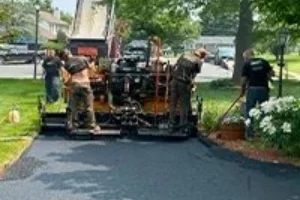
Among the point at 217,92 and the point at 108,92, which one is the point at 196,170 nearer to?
the point at 108,92

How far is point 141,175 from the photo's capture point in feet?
31.4

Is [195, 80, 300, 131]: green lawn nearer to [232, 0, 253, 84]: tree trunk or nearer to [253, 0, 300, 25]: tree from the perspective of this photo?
[232, 0, 253, 84]: tree trunk

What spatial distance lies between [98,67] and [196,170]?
19.9 feet

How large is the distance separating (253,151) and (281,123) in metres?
1.07

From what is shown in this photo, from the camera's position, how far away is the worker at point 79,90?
13331 mm

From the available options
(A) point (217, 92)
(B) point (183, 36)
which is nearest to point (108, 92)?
(A) point (217, 92)

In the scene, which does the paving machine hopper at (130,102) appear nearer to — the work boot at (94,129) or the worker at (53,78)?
the work boot at (94,129)

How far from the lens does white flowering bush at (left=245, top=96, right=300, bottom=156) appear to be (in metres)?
10.5

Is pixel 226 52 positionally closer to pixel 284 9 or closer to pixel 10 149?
pixel 284 9

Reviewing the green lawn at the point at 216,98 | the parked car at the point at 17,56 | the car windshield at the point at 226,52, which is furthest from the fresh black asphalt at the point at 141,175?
the car windshield at the point at 226,52

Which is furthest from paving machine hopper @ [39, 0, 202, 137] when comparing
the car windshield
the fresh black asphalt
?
the car windshield

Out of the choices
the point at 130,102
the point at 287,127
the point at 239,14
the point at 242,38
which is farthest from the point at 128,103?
the point at 242,38

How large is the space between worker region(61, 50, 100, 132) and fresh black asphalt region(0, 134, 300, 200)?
0.92 m

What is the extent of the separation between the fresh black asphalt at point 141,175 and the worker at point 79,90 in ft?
3.03
